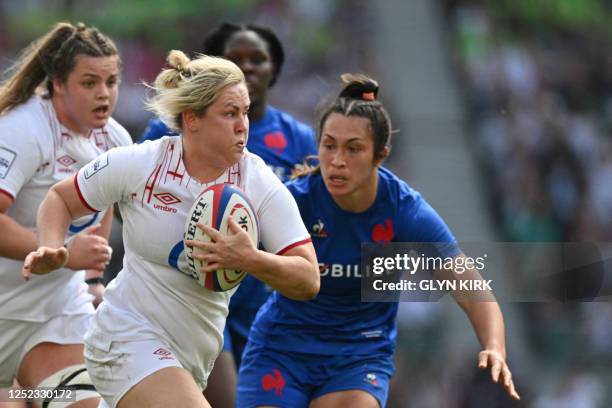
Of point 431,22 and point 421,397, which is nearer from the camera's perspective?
point 421,397

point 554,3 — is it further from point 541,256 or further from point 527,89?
point 541,256

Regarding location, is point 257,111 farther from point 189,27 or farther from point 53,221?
point 189,27

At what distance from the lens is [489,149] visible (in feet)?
47.8

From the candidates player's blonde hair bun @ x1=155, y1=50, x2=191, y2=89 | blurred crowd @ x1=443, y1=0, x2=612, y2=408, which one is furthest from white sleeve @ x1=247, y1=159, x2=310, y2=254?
blurred crowd @ x1=443, y1=0, x2=612, y2=408

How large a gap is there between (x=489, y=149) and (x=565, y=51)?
273cm

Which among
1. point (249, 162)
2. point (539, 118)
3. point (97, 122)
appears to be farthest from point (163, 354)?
point (539, 118)

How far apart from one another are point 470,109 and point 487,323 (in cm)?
1041

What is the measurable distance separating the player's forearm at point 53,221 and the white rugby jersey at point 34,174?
58 centimetres

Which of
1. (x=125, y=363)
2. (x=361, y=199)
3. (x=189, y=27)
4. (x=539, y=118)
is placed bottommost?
(x=125, y=363)

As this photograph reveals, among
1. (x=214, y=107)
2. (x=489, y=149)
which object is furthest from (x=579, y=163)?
(x=214, y=107)

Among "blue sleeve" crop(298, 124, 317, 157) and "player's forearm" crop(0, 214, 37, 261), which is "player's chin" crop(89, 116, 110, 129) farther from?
"blue sleeve" crop(298, 124, 317, 157)

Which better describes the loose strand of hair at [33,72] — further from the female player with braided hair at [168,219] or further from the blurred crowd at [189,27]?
the blurred crowd at [189,27]

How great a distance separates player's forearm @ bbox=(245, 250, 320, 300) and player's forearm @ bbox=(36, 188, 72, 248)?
804 mm

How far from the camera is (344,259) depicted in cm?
550
